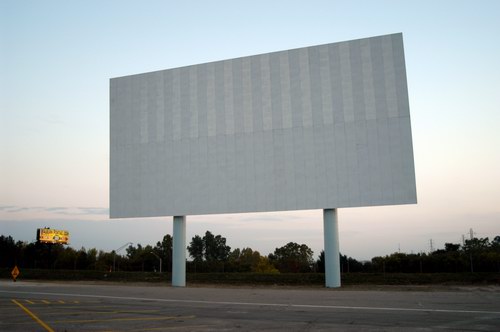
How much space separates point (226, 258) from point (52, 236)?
71944 millimetres

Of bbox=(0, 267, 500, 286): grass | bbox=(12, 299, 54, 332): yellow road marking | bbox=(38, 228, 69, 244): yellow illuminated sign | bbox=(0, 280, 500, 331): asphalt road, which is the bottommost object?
bbox=(0, 267, 500, 286): grass

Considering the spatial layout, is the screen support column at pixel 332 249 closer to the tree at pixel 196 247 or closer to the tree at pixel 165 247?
the tree at pixel 165 247

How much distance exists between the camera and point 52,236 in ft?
224

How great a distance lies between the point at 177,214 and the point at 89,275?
22426mm

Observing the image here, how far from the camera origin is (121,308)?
18688 millimetres

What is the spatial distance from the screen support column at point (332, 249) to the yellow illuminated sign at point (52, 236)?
4901cm

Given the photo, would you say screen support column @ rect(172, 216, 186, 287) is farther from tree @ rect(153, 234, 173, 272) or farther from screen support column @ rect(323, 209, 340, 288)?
tree @ rect(153, 234, 173, 272)

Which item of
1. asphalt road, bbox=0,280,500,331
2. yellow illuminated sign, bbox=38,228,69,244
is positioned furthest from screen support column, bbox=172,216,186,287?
yellow illuminated sign, bbox=38,228,69,244

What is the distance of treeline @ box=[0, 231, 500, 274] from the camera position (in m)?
47.4

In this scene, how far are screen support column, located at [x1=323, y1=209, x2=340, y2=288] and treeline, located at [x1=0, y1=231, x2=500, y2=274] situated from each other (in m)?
15.4

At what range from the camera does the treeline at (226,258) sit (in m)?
47.4

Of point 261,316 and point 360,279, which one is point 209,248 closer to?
point 360,279

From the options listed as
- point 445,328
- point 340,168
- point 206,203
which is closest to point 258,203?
point 206,203

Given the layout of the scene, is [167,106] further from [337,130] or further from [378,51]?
[378,51]
